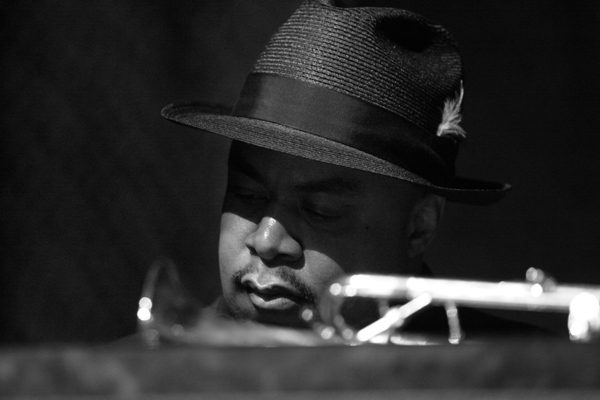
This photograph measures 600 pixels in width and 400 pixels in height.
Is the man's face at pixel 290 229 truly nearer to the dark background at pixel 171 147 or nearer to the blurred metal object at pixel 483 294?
the blurred metal object at pixel 483 294

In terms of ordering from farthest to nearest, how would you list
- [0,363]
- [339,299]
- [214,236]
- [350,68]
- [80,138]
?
[214,236] < [80,138] < [350,68] < [339,299] < [0,363]

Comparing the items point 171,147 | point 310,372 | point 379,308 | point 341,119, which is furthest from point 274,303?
point 310,372

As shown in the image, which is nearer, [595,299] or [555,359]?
[555,359]

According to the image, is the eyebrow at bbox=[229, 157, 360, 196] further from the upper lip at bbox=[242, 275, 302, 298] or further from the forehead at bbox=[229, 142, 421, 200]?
the upper lip at bbox=[242, 275, 302, 298]

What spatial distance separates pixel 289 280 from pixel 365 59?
0.70m

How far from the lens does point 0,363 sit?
0.80 metres

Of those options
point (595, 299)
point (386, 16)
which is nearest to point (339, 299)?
point (595, 299)

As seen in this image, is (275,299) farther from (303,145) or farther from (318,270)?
(303,145)

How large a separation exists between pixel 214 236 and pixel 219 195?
0.62 feet

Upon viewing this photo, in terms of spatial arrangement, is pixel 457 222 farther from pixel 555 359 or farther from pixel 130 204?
pixel 555 359

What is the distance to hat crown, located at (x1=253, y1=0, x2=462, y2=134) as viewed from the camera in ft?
8.13

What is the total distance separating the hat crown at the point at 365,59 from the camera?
8.13 ft

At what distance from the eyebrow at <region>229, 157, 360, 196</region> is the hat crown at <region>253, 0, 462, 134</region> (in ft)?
0.83

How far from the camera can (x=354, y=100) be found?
8.05 ft
